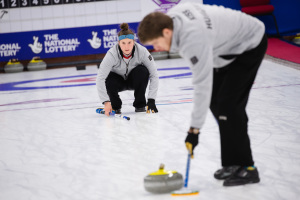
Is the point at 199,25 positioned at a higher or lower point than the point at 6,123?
higher

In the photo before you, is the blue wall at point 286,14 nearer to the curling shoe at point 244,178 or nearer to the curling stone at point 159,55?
the curling stone at point 159,55

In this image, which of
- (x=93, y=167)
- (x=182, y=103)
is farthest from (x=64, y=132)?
(x=182, y=103)

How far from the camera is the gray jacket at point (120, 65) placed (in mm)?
3357

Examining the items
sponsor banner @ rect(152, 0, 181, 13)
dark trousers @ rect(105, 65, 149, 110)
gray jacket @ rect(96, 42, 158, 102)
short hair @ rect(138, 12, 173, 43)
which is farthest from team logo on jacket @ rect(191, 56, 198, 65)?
sponsor banner @ rect(152, 0, 181, 13)

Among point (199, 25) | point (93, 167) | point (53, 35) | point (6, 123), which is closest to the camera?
point (199, 25)

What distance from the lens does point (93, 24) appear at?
8.88m

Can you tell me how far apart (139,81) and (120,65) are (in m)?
0.21

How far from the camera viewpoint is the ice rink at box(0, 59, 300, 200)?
5.84 ft

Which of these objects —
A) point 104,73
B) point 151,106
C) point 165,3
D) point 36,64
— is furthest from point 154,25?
point 36,64

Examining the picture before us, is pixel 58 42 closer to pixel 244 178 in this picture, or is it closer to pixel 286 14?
pixel 286 14

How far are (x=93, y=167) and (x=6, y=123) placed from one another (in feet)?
5.57

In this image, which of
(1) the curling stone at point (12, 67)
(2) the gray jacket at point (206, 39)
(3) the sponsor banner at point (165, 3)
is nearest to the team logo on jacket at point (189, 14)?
(2) the gray jacket at point (206, 39)

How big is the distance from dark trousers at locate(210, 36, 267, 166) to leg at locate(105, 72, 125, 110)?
186 centimetres

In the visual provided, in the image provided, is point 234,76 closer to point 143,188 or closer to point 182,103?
point 143,188
